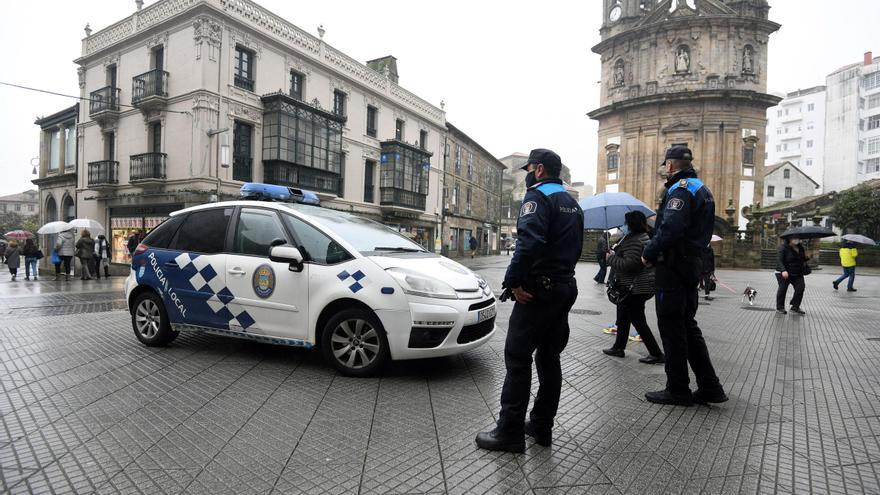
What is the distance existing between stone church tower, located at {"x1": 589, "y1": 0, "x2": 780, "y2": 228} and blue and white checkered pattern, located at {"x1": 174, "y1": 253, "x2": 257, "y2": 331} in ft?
150

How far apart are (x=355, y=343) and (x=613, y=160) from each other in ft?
166

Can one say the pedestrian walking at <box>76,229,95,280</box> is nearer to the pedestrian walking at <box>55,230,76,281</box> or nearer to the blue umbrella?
the pedestrian walking at <box>55,230,76,281</box>

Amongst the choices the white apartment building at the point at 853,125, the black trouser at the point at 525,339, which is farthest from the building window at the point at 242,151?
the white apartment building at the point at 853,125

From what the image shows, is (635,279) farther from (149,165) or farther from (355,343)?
(149,165)

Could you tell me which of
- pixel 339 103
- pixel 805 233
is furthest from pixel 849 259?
pixel 339 103

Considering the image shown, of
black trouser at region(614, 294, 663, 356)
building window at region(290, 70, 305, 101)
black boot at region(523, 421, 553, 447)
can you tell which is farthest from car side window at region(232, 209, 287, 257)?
building window at region(290, 70, 305, 101)

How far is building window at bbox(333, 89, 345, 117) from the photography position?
86.5 feet

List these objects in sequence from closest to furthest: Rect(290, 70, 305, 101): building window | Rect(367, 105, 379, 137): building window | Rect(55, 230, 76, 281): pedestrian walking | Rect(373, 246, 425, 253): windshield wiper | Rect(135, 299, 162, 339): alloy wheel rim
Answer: Rect(373, 246, 425, 253): windshield wiper
Rect(135, 299, 162, 339): alloy wheel rim
Rect(55, 230, 76, 281): pedestrian walking
Rect(290, 70, 305, 101): building window
Rect(367, 105, 379, 137): building window

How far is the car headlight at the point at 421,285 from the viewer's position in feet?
14.0

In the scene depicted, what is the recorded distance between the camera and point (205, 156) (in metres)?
19.9

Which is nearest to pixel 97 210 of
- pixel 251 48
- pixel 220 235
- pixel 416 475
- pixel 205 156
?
pixel 205 156

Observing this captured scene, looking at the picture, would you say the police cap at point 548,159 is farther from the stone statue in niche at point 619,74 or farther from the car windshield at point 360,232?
the stone statue in niche at point 619,74

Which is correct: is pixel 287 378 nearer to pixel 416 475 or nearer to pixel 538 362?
pixel 416 475

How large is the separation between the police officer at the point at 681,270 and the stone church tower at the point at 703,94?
147 ft
